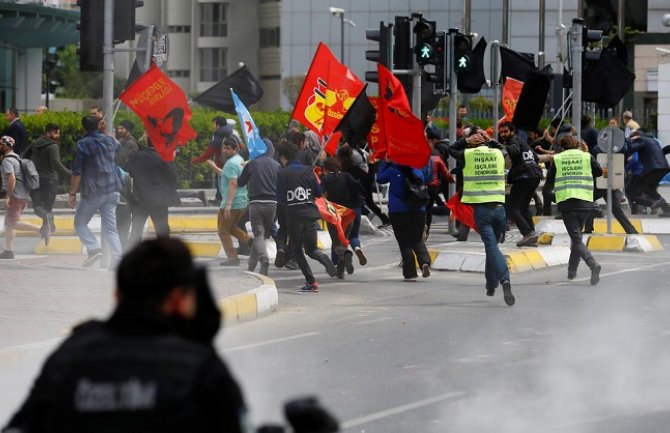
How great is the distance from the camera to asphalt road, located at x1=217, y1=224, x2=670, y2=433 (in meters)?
8.26

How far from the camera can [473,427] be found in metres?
7.86

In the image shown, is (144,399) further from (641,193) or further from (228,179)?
(641,193)

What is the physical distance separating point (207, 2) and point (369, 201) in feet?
255

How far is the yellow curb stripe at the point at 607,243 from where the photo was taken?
20.3 m

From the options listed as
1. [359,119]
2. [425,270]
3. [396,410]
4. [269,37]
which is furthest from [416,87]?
[269,37]


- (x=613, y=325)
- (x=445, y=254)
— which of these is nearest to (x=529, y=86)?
(x=445, y=254)

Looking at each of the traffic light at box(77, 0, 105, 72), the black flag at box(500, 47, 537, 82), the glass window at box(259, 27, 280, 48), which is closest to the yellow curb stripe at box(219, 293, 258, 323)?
the traffic light at box(77, 0, 105, 72)

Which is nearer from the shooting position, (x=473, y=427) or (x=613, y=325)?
(x=473, y=427)

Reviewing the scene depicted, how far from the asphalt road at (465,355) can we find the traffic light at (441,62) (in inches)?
202

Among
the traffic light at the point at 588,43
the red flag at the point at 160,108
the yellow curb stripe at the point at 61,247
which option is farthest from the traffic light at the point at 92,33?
the traffic light at the point at 588,43

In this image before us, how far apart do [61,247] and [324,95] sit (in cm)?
407

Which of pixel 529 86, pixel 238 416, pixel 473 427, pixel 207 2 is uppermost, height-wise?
pixel 207 2

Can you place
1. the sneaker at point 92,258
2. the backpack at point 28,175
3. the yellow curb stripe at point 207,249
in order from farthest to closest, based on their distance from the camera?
the yellow curb stripe at point 207,249
the backpack at point 28,175
the sneaker at point 92,258

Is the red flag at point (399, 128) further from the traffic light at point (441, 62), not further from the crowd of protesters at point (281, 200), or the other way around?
the traffic light at point (441, 62)
